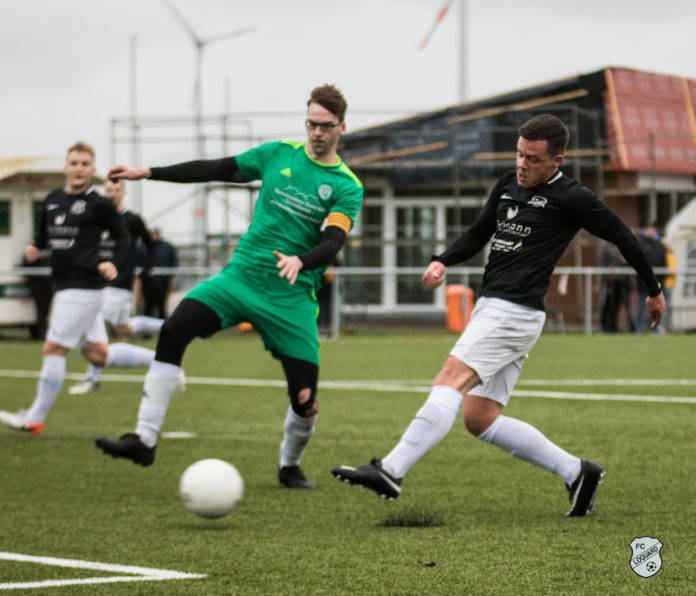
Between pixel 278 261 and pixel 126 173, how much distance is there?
1056 mm

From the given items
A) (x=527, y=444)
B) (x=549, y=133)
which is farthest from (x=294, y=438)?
(x=549, y=133)

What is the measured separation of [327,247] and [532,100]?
77.6ft

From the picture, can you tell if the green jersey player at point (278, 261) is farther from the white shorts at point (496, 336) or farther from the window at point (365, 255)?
the window at point (365, 255)

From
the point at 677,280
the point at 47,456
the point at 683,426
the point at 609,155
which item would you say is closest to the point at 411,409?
the point at 683,426

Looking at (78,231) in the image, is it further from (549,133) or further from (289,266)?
(549,133)

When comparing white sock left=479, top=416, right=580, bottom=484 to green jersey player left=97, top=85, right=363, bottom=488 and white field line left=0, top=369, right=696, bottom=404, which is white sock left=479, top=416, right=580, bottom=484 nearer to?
green jersey player left=97, top=85, right=363, bottom=488

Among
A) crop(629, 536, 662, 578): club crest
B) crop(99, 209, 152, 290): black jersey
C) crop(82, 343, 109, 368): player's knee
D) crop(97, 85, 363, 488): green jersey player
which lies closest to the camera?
crop(629, 536, 662, 578): club crest

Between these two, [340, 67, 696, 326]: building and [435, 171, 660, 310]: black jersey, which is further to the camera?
[340, 67, 696, 326]: building

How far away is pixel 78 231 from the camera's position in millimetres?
10883

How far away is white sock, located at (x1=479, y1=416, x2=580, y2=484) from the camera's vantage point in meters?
7.15

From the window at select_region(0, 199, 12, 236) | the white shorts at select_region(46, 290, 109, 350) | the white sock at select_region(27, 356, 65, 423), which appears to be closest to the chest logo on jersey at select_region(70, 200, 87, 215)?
the white shorts at select_region(46, 290, 109, 350)

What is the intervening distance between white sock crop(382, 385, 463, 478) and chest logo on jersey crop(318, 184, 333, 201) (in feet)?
5.06

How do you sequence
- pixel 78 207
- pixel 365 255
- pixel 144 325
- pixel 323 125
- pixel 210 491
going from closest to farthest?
pixel 210 491 < pixel 323 125 < pixel 78 207 < pixel 144 325 < pixel 365 255

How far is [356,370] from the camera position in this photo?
17.4 metres
